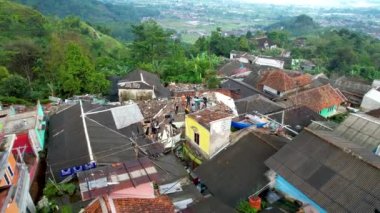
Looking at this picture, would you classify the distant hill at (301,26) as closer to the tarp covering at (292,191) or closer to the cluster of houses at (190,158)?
the cluster of houses at (190,158)

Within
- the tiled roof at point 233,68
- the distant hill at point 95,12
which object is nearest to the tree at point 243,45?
the tiled roof at point 233,68

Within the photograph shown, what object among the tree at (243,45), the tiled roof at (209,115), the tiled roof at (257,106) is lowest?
the tree at (243,45)

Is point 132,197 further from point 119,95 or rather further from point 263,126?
point 119,95

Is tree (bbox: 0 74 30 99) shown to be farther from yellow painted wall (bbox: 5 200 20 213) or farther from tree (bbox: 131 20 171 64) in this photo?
yellow painted wall (bbox: 5 200 20 213)

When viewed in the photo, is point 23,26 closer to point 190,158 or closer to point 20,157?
point 20,157

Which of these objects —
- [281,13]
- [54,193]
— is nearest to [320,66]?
[54,193]

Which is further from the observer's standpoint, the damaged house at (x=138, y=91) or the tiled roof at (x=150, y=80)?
the tiled roof at (x=150, y=80)
